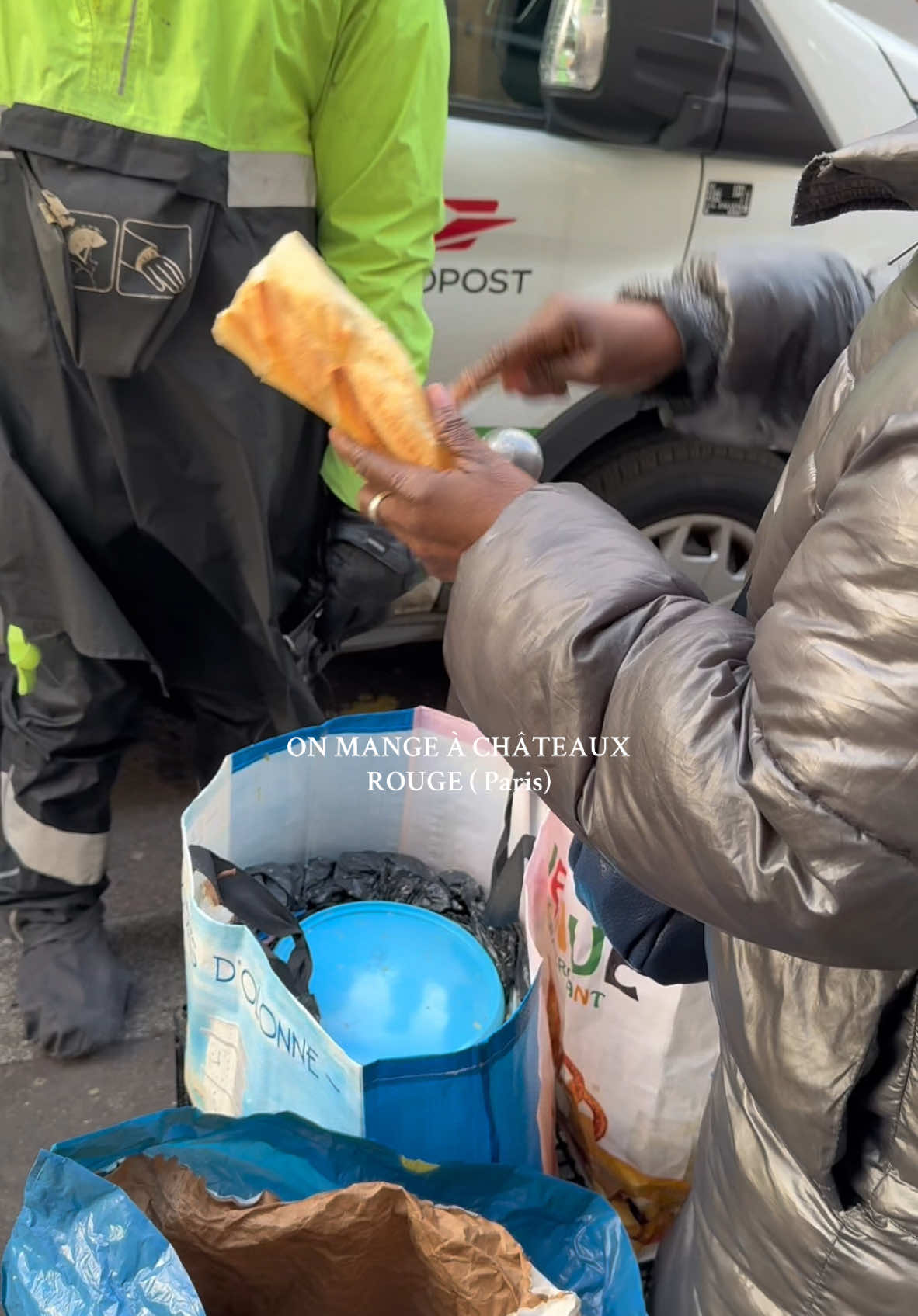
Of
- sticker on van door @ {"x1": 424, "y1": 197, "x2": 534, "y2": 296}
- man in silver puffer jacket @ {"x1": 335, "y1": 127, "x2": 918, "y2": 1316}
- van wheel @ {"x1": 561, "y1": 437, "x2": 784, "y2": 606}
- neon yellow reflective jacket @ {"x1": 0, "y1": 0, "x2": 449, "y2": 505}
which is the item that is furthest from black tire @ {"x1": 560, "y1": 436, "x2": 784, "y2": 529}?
man in silver puffer jacket @ {"x1": 335, "y1": 127, "x2": 918, "y2": 1316}

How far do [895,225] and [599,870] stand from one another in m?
2.15

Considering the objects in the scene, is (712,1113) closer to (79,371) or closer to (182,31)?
(79,371)

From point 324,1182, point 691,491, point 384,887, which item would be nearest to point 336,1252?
point 324,1182

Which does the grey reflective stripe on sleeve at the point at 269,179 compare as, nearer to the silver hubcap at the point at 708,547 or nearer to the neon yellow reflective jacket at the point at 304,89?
the neon yellow reflective jacket at the point at 304,89

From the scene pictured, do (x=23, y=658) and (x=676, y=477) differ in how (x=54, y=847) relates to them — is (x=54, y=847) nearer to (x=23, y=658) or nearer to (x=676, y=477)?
(x=23, y=658)

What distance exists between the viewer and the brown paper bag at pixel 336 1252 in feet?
4.09

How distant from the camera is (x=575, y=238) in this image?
2492 millimetres

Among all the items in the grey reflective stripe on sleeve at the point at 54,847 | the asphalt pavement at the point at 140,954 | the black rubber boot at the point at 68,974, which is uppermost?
the grey reflective stripe on sleeve at the point at 54,847

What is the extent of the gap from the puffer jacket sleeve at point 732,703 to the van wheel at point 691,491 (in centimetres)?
179

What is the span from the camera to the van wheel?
2.75 metres

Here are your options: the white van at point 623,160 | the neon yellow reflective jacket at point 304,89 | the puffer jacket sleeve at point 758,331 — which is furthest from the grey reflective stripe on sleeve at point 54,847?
the puffer jacket sleeve at point 758,331

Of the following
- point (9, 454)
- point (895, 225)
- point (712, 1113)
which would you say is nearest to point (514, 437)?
point (9, 454)

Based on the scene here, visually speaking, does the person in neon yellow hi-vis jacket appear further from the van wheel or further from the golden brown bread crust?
the van wheel

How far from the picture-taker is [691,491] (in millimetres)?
2807
